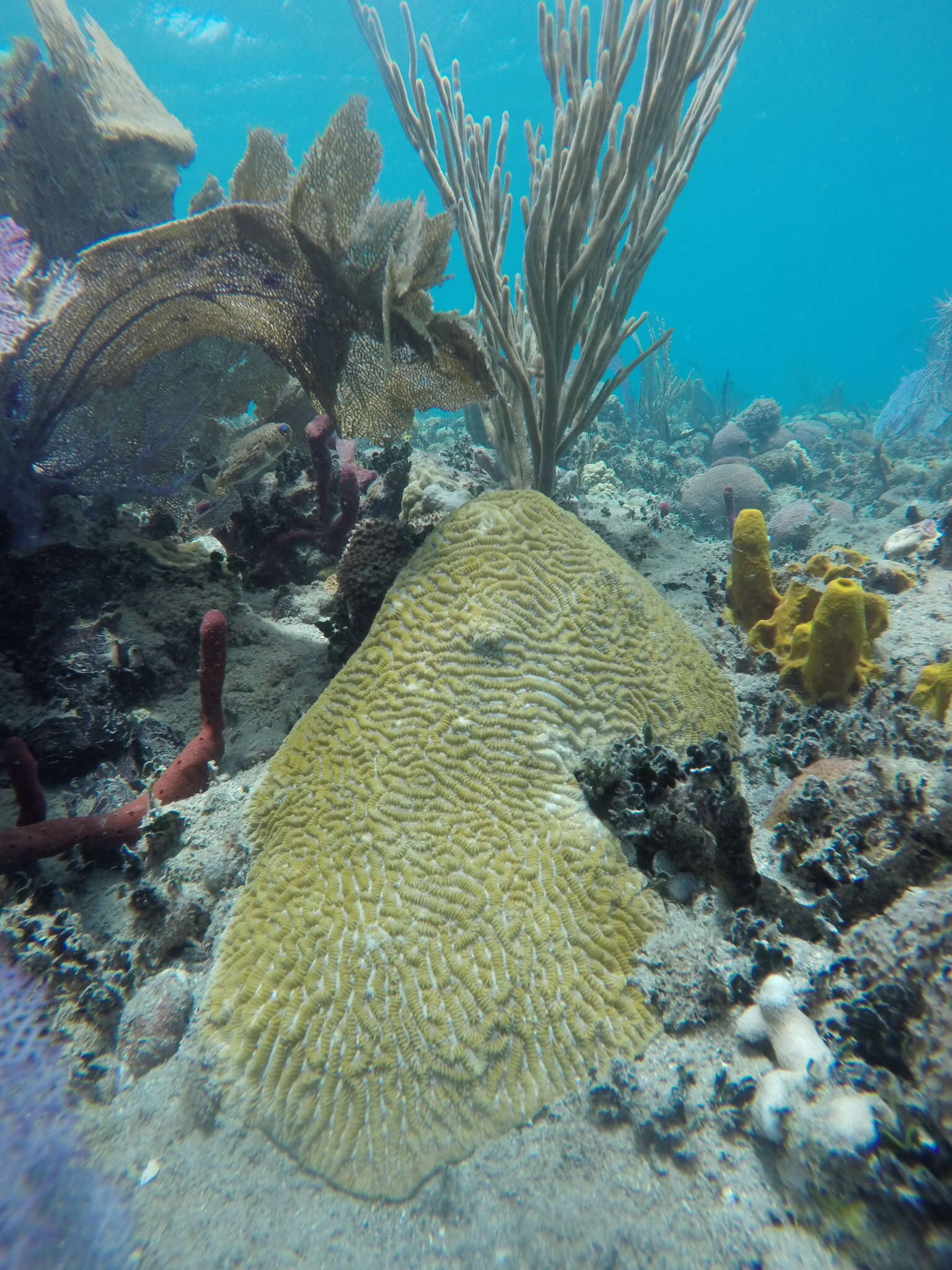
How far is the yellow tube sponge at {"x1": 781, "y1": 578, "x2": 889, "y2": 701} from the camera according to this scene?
3330mm

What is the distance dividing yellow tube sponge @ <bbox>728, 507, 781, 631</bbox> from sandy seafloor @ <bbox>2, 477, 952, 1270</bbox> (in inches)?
104

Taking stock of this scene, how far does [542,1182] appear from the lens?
1.77 meters

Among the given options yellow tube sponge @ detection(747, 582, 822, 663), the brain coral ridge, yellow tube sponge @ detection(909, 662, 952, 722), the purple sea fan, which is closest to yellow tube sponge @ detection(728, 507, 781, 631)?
yellow tube sponge @ detection(747, 582, 822, 663)

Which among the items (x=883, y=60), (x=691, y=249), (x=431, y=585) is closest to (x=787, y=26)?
(x=883, y=60)

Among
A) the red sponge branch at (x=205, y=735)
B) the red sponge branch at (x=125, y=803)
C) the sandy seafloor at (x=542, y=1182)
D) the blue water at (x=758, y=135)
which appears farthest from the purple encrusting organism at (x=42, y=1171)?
the blue water at (x=758, y=135)

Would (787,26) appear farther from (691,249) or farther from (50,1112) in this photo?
(50,1112)

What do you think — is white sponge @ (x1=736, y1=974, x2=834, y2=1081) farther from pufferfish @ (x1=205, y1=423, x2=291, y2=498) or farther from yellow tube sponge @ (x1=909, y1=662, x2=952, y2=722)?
pufferfish @ (x1=205, y1=423, x2=291, y2=498)

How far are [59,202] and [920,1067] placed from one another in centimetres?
1214

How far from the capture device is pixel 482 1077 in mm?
1951

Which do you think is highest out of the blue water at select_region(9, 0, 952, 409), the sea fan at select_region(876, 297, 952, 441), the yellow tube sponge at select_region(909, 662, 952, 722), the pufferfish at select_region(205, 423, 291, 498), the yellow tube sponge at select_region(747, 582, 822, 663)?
the blue water at select_region(9, 0, 952, 409)

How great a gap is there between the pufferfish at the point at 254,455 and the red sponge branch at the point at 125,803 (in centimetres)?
273

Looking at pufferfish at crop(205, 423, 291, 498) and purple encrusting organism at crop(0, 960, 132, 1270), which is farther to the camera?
pufferfish at crop(205, 423, 291, 498)

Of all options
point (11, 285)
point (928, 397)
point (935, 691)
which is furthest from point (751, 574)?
point (928, 397)

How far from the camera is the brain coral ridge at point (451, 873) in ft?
6.39
